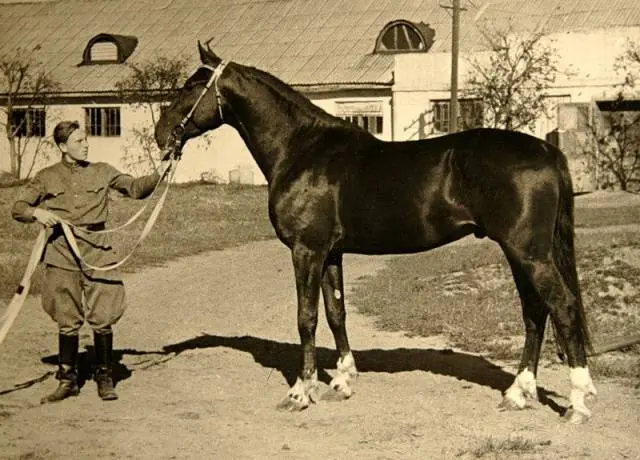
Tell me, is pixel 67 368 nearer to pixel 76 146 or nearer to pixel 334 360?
pixel 76 146

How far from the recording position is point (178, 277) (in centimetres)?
1411

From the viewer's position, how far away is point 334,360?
8.59 m

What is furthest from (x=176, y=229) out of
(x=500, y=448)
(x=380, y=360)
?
(x=500, y=448)

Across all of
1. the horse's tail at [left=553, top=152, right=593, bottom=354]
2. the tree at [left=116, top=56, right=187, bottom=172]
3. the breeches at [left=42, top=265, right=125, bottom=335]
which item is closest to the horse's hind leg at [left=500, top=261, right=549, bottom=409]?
the horse's tail at [left=553, top=152, right=593, bottom=354]

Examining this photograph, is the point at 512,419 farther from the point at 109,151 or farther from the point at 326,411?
the point at 109,151

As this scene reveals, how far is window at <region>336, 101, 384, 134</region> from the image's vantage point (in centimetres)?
3456

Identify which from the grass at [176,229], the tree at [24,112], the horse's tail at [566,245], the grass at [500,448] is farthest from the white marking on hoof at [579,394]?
the tree at [24,112]

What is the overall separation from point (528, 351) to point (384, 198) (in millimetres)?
1569

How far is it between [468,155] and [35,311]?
22.1 feet

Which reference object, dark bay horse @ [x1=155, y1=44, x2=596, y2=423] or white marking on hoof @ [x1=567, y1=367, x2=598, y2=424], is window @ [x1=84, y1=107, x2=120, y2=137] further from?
white marking on hoof @ [x1=567, y1=367, x2=598, y2=424]

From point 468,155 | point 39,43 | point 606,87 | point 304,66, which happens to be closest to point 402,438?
point 468,155

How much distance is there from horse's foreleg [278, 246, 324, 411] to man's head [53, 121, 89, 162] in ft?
5.91

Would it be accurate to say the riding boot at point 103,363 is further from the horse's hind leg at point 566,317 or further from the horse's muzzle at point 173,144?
the horse's hind leg at point 566,317

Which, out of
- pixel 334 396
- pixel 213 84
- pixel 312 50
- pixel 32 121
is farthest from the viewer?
pixel 32 121
